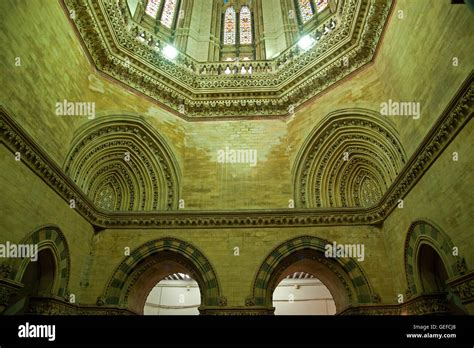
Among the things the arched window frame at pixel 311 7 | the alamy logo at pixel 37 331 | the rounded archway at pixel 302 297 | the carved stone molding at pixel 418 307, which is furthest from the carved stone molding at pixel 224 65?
the rounded archway at pixel 302 297

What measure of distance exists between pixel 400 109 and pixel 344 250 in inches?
147

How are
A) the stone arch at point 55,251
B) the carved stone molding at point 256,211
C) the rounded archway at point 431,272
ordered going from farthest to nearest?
1. the rounded archway at point 431,272
2. the stone arch at point 55,251
3. the carved stone molding at point 256,211

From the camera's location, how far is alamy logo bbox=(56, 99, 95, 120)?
7476 millimetres

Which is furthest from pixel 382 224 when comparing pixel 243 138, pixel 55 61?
pixel 55 61

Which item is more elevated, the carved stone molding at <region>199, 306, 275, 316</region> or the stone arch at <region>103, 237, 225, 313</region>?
the stone arch at <region>103, 237, 225, 313</region>

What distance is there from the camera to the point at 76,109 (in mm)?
8141

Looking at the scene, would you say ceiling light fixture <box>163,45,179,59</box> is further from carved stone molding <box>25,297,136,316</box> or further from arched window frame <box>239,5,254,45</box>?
carved stone molding <box>25,297,136,316</box>

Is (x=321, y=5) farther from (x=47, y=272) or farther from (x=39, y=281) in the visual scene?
(x=39, y=281)

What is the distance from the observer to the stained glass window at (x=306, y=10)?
1509 cm

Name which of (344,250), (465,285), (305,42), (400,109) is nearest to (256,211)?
(344,250)

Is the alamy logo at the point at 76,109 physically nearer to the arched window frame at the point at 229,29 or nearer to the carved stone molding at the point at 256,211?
the carved stone molding at the point at 256,211

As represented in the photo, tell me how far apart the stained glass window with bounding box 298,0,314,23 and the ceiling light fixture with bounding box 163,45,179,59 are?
7035 mm

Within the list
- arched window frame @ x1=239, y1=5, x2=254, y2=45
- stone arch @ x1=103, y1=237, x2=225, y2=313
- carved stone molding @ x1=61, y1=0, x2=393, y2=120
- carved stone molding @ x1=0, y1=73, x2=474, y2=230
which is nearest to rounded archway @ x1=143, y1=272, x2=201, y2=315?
stone arch @ x1=103, y1=237, x2=225, y2=313

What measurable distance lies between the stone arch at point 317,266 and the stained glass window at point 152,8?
12706 millimetres
